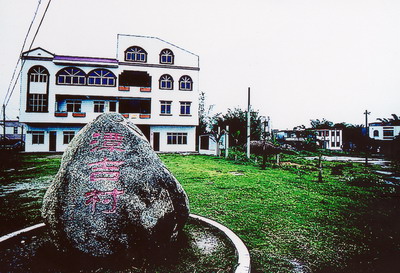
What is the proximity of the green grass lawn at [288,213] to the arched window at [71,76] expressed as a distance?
1795 centimetres

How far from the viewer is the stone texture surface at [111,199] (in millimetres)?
3141

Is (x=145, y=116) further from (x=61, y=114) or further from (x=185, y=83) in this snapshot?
(x=61, y=114)

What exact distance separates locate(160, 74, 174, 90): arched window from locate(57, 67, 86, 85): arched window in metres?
8.63

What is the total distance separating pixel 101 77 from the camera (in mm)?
25953

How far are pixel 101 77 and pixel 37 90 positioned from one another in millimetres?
6684

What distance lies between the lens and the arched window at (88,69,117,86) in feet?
84.1

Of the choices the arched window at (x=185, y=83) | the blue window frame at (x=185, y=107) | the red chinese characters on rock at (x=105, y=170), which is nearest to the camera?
the red chinese characters on rock at (x=105, y=170)

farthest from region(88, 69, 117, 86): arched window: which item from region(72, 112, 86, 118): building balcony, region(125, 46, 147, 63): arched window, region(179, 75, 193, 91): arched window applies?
region(179, 75, 193, 91): arched window

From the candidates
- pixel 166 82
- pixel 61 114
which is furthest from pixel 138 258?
pixel 166 82

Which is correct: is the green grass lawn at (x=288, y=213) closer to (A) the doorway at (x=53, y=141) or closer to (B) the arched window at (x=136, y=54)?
(A) the doorway at (x=53, y=141)

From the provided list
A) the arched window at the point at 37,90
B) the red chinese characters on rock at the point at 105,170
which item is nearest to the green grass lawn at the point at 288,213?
the red chinese characters on rock at the point at 105,170

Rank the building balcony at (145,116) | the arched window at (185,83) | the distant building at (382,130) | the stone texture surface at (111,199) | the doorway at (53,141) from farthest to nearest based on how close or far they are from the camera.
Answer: the distant building at (382,130) → the arched window at (185,83) → the building balcony at (145,116) → the doorway at (53,141) → the stone texture surface at (111,199)

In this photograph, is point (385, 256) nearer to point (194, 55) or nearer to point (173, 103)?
point (173, 103)

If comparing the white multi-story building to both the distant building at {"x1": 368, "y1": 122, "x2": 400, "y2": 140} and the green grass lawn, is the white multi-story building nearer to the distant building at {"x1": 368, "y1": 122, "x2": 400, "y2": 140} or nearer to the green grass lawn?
the green grass lawn
